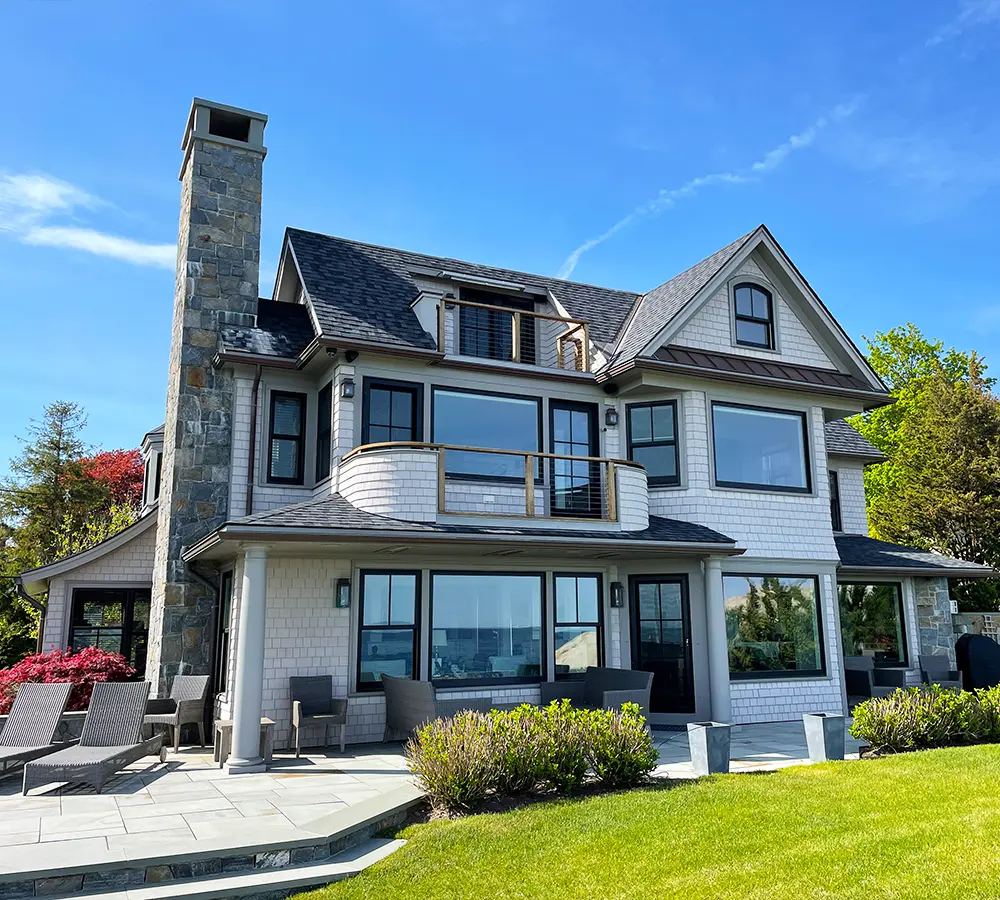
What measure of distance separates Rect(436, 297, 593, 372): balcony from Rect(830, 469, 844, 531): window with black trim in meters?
7.60

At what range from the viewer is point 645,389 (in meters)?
14.5

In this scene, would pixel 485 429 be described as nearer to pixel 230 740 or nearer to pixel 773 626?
pixel 773 626

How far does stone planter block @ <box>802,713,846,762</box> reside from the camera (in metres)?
9.62

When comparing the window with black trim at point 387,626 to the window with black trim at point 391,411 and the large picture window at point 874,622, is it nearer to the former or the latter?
the window with black trim at point 391,411

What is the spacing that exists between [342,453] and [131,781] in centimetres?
531

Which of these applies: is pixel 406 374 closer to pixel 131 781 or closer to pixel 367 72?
pixel 367 72

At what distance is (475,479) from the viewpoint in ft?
42.9

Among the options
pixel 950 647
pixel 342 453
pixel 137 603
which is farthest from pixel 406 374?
pixel 950 647

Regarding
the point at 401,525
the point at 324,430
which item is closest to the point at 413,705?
the point at 401,525

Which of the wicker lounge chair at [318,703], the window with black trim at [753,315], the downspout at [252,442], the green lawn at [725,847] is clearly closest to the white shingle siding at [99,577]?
the downspout at [252,442]

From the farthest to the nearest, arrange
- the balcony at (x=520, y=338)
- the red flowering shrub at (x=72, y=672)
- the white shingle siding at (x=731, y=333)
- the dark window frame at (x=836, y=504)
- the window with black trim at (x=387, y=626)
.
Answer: the dark window frame at (x=836, y=504)
the balcony at (x=520, y=338)
the white shingle siding at (x=731, y=333)
the red flowering shrub at (x=72, y=672)
the window with black trim at (x=387, y=626)

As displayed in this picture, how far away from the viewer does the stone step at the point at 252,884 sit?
5.55 metres

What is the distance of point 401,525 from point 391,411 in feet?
8.22

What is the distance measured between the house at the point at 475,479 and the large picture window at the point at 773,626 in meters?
0.04
